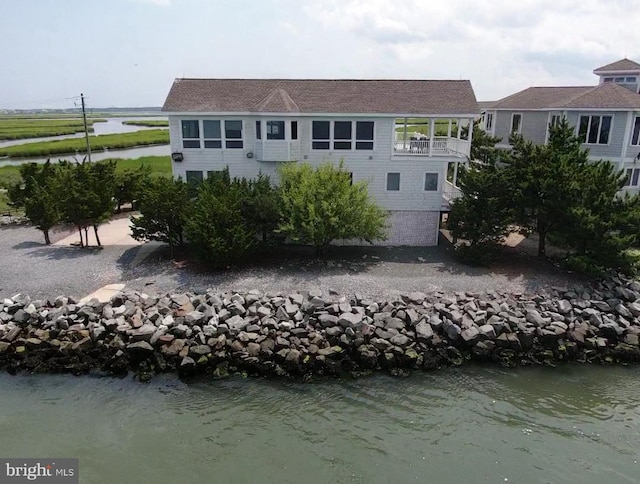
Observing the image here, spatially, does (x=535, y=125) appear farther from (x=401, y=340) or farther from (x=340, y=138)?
(x=401, y=340)

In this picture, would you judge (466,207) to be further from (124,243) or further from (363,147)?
(124,243)

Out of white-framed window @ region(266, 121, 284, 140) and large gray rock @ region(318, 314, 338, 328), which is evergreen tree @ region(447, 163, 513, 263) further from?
white-framed window @ region(266, 121, 284, 140)

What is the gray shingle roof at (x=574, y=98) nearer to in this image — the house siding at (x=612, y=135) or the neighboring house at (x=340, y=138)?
the house siding at (x=612, y=135)

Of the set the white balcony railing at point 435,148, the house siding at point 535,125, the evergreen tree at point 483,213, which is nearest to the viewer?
the evergreen tree at point 483,213

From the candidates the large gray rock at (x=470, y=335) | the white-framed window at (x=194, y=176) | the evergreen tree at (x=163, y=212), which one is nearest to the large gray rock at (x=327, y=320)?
the large gray rock at (x=470, y=335)

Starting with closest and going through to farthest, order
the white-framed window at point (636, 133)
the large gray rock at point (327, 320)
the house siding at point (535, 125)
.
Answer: the large gray rock at point (327, 320)
the white-framed window at point (636, 133)
the house siding at point (535, 125)
